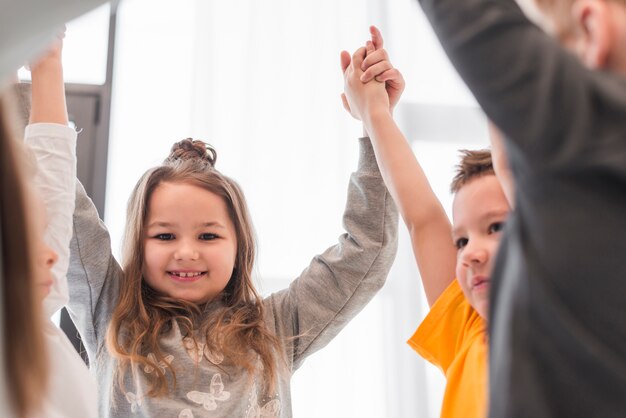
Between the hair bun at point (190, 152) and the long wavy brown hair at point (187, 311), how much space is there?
2cm

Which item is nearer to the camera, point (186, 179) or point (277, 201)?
point (186, 179)

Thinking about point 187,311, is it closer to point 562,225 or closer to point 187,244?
point 187,244

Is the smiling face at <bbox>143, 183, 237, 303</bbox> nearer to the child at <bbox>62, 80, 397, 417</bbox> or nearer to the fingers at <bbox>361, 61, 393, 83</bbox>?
the child at <bbox>62, 80, 397, 417</bbox>

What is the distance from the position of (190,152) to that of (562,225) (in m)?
1.08

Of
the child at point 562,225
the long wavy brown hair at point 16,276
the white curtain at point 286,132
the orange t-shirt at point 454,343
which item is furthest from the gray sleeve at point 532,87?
the white curtain at point 286,132

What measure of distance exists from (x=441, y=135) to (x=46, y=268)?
1.53 m

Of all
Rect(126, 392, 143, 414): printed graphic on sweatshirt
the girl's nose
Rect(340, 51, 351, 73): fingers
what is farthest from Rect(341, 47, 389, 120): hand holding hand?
Rect(126, 392, 143, 414): printed graphic on sweatshirt

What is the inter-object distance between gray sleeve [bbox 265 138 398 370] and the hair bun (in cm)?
33

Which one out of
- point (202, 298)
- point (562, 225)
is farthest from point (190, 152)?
point (562, 225)

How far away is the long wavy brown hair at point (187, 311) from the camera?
4.04 feet

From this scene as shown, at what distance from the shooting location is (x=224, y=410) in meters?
1.19

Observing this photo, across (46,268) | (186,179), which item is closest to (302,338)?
(186,179)

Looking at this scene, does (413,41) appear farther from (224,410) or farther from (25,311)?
(25,311)

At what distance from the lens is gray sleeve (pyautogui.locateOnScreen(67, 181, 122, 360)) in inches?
50.2
